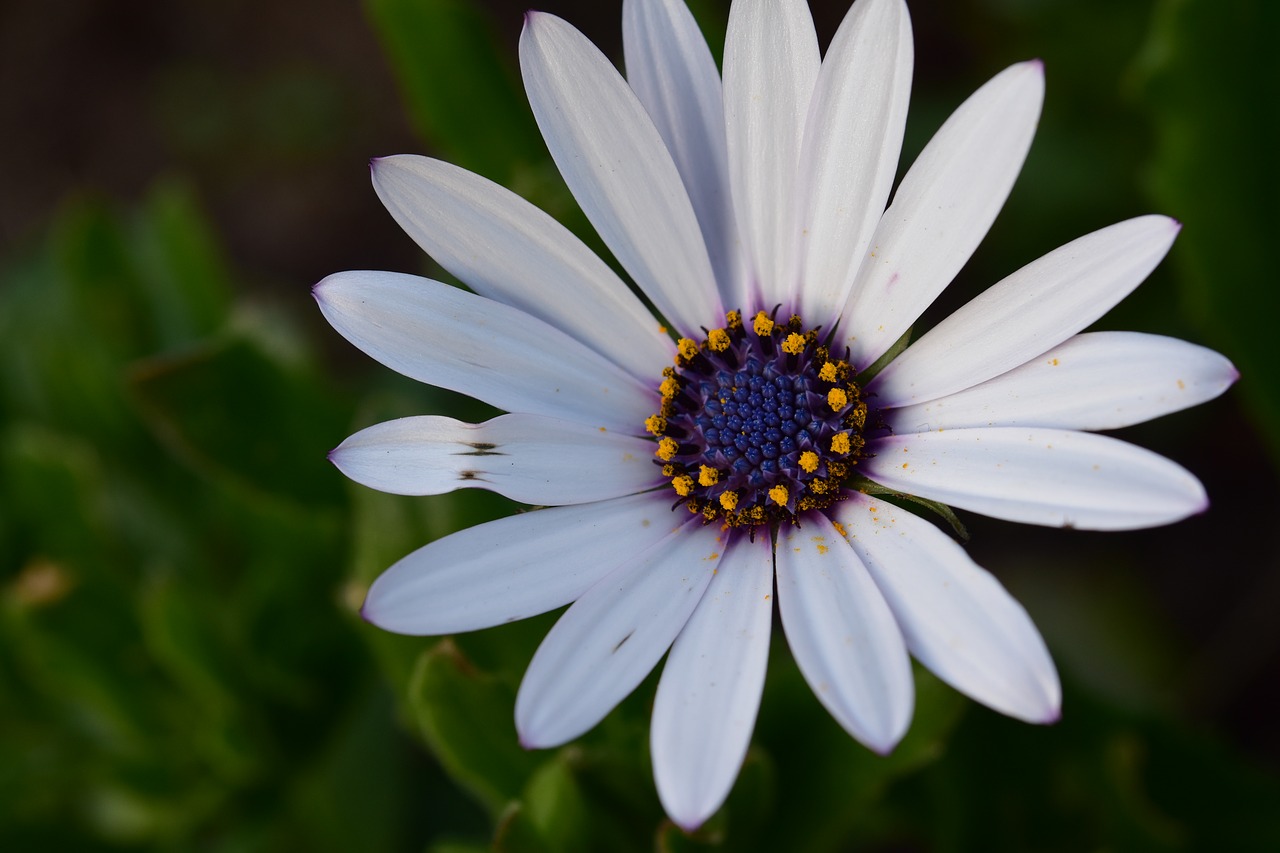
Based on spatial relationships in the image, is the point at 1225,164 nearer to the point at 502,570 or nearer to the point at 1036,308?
the point at 1036,308

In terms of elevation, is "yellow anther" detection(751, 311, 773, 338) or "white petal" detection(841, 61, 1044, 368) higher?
"white petal" detection(841, 61, 1044, 368)

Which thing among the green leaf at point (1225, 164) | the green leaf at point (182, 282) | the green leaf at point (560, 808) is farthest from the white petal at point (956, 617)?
the green leaf at point (182, 282)

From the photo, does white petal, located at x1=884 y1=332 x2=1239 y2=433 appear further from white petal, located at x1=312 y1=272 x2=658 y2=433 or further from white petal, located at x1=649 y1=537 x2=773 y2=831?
white petal, located at x1=312 y1=272 x2=658 y2=433

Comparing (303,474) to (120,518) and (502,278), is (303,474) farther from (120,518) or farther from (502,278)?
(502,278)

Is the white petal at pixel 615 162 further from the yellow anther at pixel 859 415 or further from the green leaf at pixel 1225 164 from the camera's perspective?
the green leaf at pixel 1225 164

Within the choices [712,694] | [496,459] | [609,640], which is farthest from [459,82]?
[712,694]

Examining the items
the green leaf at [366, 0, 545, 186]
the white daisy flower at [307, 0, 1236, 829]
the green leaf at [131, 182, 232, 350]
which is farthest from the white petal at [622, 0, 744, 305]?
the green leaf at [131, 182, 232, 350]

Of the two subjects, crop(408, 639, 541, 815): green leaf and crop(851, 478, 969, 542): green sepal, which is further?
crop(408, 639, 541, 815): green leaf
